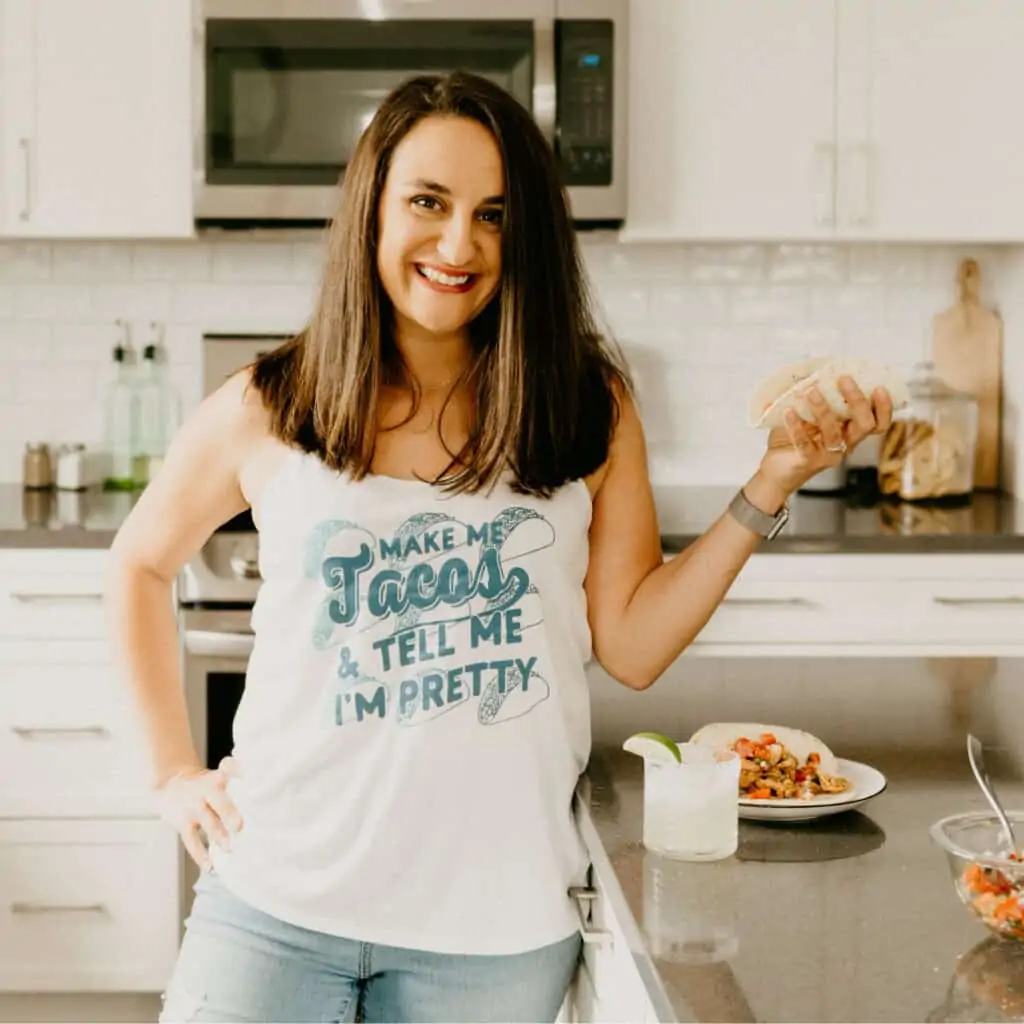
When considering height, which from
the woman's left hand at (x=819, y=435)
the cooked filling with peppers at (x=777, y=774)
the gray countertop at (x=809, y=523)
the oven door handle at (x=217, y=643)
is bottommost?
the oven door handle at (x=217, y=643)

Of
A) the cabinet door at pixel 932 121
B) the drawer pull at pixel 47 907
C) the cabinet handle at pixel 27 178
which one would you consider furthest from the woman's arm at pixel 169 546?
the cabinet door at pixel 932 121

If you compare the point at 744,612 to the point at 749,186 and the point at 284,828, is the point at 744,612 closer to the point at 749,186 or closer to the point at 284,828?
the point at 749,186

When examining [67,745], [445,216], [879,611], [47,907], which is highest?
Result: [445,216]

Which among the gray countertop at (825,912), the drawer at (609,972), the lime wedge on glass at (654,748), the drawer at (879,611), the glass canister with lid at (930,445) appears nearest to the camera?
the gray countertop at (825,912)

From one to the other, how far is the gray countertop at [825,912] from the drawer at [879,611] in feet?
5.15

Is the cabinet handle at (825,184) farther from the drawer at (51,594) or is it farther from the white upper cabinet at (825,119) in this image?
the drawer at (51,594)

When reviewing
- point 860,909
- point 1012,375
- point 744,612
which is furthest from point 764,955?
point 1012,375

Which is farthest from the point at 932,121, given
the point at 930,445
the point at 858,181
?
the point at 930,445

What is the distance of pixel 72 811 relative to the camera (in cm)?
307

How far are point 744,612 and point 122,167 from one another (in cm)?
154

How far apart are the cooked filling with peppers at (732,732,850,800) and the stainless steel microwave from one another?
1968mm

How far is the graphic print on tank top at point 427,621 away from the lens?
4.81ft

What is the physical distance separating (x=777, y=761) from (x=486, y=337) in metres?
0.53

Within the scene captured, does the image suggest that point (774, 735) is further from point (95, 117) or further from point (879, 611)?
point (95, 117)
